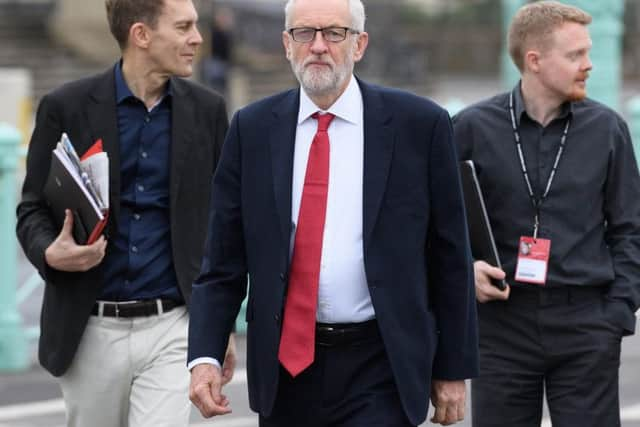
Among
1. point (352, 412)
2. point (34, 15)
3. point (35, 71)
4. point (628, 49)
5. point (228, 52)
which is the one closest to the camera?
point (352, 412)

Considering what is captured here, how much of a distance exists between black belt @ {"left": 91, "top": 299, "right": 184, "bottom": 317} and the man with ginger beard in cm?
107

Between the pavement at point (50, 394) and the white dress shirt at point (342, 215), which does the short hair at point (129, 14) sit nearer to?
the white dress shirt at point (342, 215)

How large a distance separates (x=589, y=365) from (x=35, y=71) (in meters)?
24.2

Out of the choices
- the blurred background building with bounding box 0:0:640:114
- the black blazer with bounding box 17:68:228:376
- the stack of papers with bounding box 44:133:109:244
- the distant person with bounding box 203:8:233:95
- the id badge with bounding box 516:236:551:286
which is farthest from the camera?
the blurred background building with bounding box 0:0:640:114

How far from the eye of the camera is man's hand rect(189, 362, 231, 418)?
475 cm

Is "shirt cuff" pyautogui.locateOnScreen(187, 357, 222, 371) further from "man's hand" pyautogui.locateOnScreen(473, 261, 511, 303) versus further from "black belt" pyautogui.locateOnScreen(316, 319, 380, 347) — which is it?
"man's hand" pyautogui.locateOnScreen(473, 261, 511, 303)

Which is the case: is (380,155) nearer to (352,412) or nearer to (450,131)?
(450,131)

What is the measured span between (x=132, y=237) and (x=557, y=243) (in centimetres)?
145

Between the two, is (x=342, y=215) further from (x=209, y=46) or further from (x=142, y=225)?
(x=209, y=46)

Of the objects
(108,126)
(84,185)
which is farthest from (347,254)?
(108,126)

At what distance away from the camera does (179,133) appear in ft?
18.8

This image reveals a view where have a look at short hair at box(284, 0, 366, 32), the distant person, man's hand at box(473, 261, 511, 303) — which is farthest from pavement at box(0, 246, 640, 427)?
the distant person

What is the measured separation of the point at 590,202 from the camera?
19.0 ft

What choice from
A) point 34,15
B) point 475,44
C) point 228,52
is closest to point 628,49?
point 475,44
